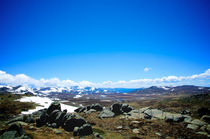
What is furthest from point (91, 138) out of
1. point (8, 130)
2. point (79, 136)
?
point (8, 130)

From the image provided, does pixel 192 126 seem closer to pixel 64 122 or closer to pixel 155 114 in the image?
pixel 155 114

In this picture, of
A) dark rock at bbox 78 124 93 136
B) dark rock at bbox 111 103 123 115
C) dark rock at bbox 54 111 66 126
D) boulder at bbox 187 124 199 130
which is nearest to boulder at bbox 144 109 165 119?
boulder at bbox 187 124 199 130

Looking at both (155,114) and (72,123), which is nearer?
(72,123)

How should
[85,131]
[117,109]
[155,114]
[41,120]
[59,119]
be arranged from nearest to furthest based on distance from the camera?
[85,131], [59,119], [41,120], [155,114], [117,109]

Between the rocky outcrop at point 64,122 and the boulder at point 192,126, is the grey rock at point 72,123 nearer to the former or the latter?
the rocky outcrop at point 64,122

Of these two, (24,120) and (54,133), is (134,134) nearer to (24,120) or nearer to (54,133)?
(54,133)

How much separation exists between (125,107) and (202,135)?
19.9 metres

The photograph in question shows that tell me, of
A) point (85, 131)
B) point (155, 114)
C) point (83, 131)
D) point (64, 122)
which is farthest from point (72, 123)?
point (155, 114)

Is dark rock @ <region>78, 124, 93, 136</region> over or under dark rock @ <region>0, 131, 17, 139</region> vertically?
under

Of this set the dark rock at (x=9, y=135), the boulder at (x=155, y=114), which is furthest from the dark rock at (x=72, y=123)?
the boulder at (x=155, y=114)

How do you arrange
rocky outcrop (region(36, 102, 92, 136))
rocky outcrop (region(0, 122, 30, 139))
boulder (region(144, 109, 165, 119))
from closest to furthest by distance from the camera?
rocky outcrop (region(0, 122, 30, 139)) → rocky outcrop (region(36, 102, 92, 136)) → boulder (region(144, 109, 165, 119))

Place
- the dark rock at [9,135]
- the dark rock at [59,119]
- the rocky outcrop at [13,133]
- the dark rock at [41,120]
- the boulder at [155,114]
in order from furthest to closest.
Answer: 1. the boulder at [155,114]
2. the dark rock at [59,119]
3. the dark rock at [41,120]
4. the rocky outcrop at [13,133]
5. the dark rock at [9,135]

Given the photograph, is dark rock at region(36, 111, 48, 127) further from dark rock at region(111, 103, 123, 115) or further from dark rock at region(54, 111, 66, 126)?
dark rock at region(111, 103, 123, 115)

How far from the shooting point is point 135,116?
92.1 feet
